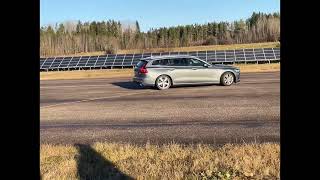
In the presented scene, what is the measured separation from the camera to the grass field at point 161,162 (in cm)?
555

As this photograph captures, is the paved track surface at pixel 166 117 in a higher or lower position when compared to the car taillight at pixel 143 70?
lower

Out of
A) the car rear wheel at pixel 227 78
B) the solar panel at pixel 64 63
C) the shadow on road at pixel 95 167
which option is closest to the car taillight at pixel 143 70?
the car rear wheel at pixel 227 78

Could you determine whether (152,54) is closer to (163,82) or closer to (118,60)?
(118,60)

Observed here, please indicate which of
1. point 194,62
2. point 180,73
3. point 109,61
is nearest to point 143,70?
point 180,73

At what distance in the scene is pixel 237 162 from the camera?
19.6 feet

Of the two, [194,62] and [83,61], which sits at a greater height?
[83,61]

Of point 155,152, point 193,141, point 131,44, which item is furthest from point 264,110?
point 131,44

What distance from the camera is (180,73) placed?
20078 millimetres

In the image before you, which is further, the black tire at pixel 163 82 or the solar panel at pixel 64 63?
the solar panel at pixel 64 63

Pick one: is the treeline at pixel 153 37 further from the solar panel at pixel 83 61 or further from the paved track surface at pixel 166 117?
the paved track surface at pixel 166 117

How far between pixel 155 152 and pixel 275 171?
78.3 inches
